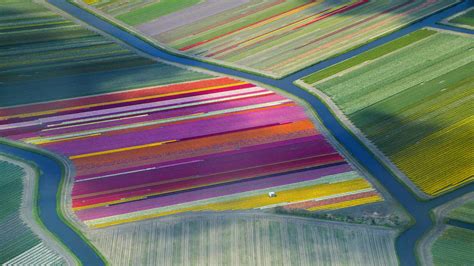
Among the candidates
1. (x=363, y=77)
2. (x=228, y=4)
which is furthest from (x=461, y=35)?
(x=228, y=4)

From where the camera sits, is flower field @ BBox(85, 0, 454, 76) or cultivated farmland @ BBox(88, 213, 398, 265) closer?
cultivated farmland @ BBox(88, 213, 398, 265)

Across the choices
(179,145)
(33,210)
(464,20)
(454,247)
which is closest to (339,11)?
(464,20)

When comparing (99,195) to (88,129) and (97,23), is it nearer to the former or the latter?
(88,129)

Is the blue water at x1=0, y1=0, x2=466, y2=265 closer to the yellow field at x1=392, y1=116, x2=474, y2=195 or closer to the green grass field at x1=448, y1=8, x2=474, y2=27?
the yellow field at x1=392, y1=116, x2=474, y2=195

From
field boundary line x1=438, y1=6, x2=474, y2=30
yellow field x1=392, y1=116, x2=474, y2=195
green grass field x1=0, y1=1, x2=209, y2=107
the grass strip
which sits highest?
field boundary line x1=438, y1=6, x2=474, y2=30

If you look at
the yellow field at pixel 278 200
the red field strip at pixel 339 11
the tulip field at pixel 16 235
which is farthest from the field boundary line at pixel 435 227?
the red field strip at pixel 339 11

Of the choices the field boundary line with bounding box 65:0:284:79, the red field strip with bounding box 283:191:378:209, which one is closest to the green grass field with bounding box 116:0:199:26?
the field boundary line with bounding box 65:0:284:79

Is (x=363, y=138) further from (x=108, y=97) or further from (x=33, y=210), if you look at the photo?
(x=33, y=210)
